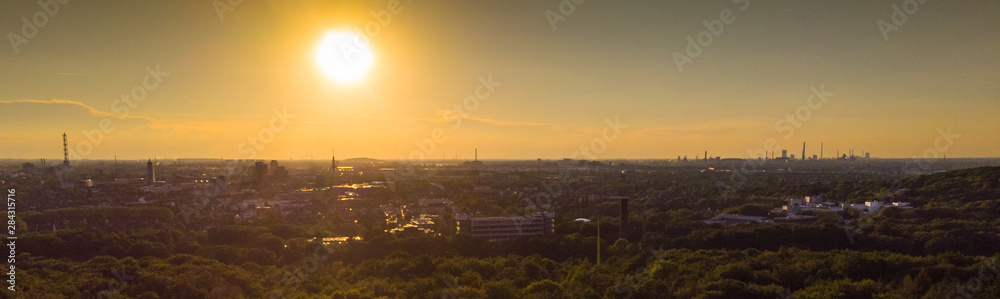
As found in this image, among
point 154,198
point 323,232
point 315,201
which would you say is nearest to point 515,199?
point 315,201

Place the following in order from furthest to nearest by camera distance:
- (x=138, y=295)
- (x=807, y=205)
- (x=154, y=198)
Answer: (x=154, y=198), (x=807, y=205), (x=138, y=295)

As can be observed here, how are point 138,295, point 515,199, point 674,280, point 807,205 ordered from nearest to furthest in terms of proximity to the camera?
point 138,295 → point 674,280 → point 807,205 → point 515,199

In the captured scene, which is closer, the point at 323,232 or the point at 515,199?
the point at 323,232

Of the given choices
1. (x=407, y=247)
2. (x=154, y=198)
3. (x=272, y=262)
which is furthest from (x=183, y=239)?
(x=154, y=198)

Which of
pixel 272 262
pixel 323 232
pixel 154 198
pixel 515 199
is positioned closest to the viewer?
pixel 272 262

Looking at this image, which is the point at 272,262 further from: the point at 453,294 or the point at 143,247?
the point at 453,294

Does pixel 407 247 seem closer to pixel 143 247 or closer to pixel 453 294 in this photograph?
pixel 453 294

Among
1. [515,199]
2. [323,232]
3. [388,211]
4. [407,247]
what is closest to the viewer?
[407,247]

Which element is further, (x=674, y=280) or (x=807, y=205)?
(x=807, y=205)
